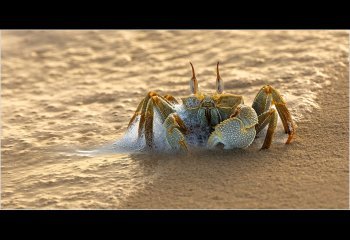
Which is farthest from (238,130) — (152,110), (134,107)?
(134,107)

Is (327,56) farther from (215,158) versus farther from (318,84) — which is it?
(215,158)

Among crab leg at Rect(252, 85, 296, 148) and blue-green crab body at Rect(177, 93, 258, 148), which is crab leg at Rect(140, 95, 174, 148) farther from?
crab leg at Rect(252, 85, 296, 148)

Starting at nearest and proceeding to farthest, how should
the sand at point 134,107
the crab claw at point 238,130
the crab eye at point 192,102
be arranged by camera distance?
the sand at point 134,107, the crab claw at point 238,130, the crab eye at point 192,102

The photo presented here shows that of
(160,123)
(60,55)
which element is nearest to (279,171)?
(160,123)

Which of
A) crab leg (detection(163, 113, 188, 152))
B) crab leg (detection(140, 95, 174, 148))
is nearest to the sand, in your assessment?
crab leg (detection(163, 113, 188, 152))

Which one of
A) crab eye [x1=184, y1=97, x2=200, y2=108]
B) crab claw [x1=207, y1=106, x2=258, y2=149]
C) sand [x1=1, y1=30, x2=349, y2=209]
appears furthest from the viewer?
crab eye [x1=184, y1=97, x2=200, y2=108]

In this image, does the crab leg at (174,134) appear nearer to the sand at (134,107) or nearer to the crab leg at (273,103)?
the sand at (134,107)

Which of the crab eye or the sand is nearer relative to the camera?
the sand

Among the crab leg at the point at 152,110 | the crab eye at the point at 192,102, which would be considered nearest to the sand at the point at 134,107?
the crab leg at the point at 152,110
